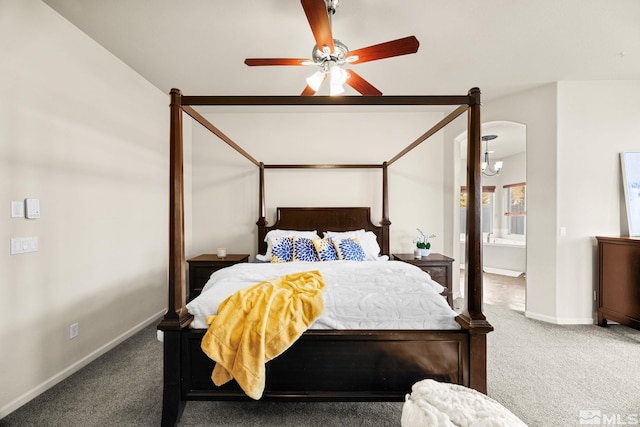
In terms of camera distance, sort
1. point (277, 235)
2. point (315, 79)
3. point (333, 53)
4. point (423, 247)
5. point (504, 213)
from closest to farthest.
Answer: point (333, 53)
point (315, 79)
point (277, 235)
point (423, 247)
point (504, 213)

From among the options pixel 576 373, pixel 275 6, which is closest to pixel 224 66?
pixel 275 6

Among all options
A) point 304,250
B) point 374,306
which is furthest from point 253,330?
point 304,250

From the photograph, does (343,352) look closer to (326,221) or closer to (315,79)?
(315,79)

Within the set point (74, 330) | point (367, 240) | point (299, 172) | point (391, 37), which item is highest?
point (391, 37)

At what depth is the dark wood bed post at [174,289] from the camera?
1526mm

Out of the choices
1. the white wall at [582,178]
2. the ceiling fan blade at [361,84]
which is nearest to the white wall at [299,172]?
the white wall at [582,178]

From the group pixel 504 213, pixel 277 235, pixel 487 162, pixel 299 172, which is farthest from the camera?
pixel 504 213

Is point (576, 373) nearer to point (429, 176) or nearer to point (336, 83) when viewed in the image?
point (429, 176)

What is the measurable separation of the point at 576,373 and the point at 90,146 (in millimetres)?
4400

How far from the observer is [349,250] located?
119 inches

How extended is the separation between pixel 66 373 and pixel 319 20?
10.1ft

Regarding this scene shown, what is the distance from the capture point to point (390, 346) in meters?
1.55

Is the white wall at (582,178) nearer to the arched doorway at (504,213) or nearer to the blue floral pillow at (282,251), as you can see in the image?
the arched doorway at (504,213)

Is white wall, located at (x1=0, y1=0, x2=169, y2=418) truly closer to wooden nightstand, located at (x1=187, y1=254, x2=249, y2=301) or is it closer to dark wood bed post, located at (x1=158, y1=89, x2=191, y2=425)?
wooden nightstand, located at (x1=187, y1=254, x2=249, y2=301)
